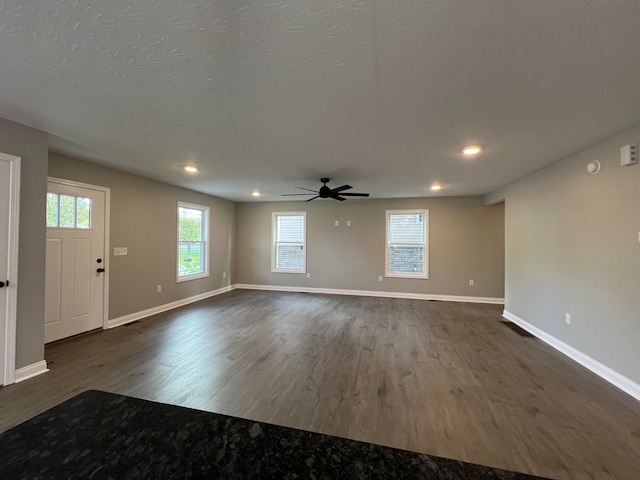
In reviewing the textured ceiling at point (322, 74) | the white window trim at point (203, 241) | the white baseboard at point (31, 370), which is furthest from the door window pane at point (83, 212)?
the white baseboard at point (31, 370)

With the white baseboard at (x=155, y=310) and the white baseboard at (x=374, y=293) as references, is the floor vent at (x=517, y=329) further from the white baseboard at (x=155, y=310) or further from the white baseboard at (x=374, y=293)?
the white baseboard at (x=155, y=310)

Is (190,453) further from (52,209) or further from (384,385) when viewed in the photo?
(52,209)

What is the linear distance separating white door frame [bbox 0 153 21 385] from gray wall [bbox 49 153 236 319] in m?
1.10

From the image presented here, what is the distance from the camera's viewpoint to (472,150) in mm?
3076

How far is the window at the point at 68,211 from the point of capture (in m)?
3.35

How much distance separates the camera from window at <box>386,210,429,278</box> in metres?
6.36

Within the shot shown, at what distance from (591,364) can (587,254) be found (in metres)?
1.15

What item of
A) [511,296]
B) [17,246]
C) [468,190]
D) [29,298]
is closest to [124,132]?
[17,246]

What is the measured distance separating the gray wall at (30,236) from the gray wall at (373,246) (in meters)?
4.77

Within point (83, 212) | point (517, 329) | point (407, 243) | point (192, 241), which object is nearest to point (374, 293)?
point (407, 243)

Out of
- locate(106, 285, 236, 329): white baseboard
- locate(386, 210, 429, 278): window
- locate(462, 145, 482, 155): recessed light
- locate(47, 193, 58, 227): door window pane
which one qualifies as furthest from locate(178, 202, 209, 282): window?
locate(462, 145, 482, 155): recessed light

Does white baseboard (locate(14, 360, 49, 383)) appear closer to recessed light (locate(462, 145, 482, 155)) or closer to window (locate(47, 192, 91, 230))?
window (locate(47, 192, 91, 230))

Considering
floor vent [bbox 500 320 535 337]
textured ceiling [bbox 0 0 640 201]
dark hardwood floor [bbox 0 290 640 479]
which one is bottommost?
dark hardwood floor [bbox 0 290 640 479]

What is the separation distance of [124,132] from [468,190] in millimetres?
5654
